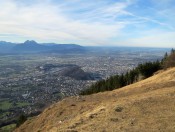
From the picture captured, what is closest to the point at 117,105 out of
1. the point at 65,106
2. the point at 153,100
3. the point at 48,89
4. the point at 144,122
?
the point at 153,100

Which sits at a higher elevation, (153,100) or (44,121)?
(153,100)

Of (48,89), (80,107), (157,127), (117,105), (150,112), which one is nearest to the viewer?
(157,127)

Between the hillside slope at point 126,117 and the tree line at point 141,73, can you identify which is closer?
the hillside slope at point 126,117

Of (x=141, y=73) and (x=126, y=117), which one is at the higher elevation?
(x=126, y=117)

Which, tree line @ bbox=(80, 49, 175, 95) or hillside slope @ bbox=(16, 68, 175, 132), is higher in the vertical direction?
hillside slope @ bbox=(16, 68, 175, 132)

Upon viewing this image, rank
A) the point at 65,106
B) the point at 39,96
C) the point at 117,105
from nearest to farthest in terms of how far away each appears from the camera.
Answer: the point at 117,105 < the point at 65,106 < the point at 39,96

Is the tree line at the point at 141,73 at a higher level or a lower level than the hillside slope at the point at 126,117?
lower

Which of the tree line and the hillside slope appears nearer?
the hillside slope

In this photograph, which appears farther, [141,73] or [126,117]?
[141,73]

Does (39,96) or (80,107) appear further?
(39,96)

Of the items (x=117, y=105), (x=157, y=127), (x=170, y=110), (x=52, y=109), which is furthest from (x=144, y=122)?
(x=52, y=109)

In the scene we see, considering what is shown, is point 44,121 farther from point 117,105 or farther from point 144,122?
point 144,122
